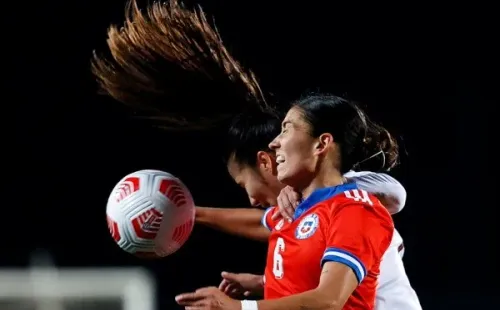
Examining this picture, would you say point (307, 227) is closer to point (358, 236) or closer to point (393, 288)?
point (358, 236)

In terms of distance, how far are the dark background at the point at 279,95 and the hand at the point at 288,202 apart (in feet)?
12.0

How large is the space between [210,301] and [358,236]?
364 mm

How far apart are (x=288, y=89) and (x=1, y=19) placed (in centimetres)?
200

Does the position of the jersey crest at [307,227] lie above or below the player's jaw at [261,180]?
below

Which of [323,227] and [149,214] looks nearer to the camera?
[323,227]

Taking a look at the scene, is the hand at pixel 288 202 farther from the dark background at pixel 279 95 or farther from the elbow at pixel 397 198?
the dark background at pixel 279 95

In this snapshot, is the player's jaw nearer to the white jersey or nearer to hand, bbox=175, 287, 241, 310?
the white jersey

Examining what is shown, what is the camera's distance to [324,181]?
260cm

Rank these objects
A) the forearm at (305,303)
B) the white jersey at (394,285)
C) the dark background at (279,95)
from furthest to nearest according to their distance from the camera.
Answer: the dark background at (279,95)
the white jersey at (394,285)
the forearm at (305,303)

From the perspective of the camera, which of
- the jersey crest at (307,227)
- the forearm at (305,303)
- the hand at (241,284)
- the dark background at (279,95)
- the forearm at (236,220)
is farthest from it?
the dark background at (279,95)

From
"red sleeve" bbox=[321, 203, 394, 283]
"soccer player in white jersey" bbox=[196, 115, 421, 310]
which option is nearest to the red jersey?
"red sleeve" bbox=[321, 203, 394, 283]

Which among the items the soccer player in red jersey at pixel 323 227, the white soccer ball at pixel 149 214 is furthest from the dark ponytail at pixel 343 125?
the white soccer ball at pixel 149 214

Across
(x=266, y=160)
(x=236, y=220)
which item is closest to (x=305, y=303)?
(x=266, y=160)

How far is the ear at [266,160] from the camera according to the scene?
10.2ft
